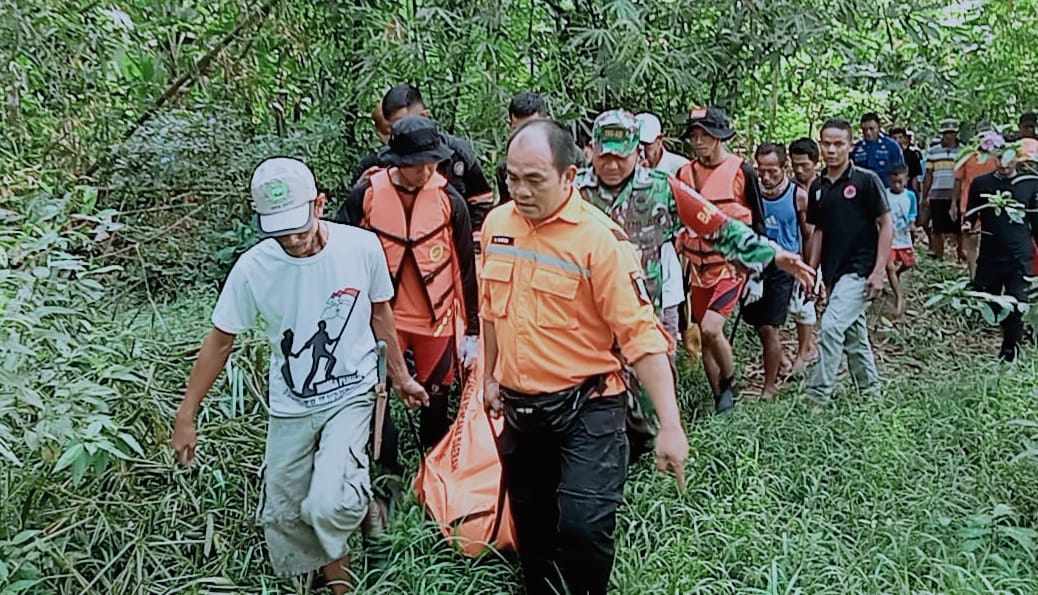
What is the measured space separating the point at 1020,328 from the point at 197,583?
533 centimetres

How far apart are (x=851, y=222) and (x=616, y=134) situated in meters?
2.05

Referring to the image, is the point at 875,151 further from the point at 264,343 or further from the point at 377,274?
the point at 377,274

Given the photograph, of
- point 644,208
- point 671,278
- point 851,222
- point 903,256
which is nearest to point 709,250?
point 671,278

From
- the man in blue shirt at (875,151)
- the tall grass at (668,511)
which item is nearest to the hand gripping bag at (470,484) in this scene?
the tall grass at (668,511)

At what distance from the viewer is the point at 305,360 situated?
3.25 m

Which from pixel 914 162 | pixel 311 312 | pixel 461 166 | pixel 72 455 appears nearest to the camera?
pixel 72 455

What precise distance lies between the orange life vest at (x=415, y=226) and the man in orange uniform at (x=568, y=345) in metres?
1.03

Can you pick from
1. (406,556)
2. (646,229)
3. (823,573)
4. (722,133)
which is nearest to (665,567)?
(823,573)

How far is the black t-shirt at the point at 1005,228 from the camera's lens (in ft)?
20.7

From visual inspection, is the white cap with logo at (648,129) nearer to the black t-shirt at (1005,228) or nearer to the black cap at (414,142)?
the black cap at (414,142)

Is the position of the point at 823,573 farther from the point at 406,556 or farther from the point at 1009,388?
the point at 1009,388

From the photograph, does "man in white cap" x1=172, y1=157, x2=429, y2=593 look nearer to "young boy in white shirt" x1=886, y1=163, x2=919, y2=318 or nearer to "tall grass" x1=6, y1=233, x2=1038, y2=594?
"tall grass" x1=6, y1=233, x2=1038, y2=594

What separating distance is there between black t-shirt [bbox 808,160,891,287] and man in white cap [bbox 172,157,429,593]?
3045 mm

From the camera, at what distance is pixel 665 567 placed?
355 centimetres
